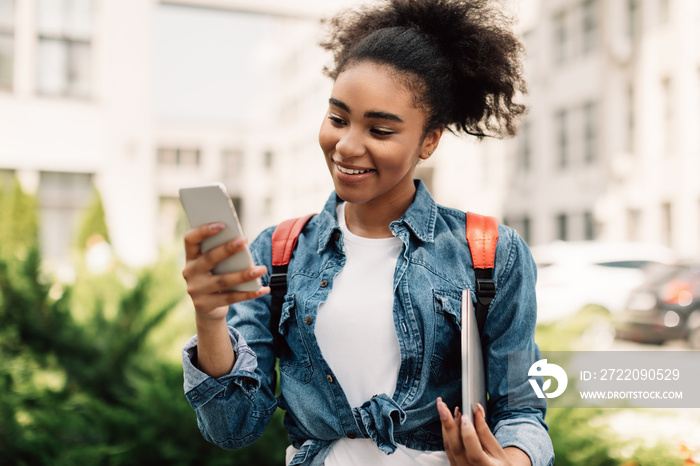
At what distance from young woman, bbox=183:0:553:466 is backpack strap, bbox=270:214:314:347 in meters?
0.02

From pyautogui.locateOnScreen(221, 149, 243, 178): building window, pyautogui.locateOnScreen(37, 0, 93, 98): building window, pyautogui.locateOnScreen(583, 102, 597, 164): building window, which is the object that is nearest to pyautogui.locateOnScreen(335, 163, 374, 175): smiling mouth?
pyautogui.locateOnScreen(37, 0, 93, 98): building window

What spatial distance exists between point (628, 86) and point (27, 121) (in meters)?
14.9

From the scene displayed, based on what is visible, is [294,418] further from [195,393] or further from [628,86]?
[628,86]

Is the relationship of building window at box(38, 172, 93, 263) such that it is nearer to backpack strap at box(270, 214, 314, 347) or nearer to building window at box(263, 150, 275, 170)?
backpack strap at box(270, 214, 314, 347)

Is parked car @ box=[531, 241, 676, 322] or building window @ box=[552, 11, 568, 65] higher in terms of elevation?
building window @ box=[552, 11, 568, 65]

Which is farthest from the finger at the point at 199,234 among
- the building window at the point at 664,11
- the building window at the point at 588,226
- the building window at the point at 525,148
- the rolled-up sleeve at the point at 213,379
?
the building window at the point at 525,148

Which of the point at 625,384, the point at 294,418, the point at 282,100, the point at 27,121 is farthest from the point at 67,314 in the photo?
Answer: the point at 282,100

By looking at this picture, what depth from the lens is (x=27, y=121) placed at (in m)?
14.1

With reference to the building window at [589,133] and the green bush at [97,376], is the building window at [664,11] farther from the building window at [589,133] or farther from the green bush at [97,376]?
the green bush at [97,376]

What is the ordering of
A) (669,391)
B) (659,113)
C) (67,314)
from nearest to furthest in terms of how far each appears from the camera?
(669,391) < (67,314) < (659,113)

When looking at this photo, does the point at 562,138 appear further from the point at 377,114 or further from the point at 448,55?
the point at 377,114

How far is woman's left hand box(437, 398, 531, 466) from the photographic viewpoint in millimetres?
1377

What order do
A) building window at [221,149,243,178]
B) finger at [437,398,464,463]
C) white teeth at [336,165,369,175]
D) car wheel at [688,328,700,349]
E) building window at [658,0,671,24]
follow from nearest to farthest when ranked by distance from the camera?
finger at [437,398,464,463] → white teeth at [336,165,369,175] → car wheel at [688,328,700,349] → building window at [658,0,671,24] → building window at [221,149,243,178]

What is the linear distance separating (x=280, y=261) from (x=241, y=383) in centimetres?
33
